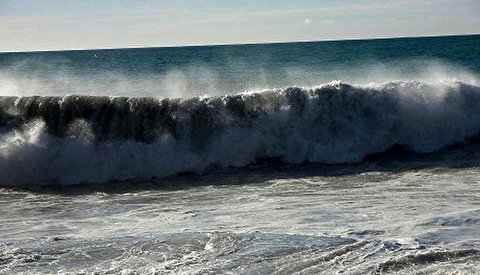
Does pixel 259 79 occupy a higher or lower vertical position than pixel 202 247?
higher

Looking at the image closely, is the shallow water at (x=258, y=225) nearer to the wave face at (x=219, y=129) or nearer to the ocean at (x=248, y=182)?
the ocean at (x=248, y=182)

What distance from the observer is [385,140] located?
53.3ft

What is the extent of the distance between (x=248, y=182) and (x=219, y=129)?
311 centimetres

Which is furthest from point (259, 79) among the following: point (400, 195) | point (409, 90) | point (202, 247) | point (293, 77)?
point (202, 247)

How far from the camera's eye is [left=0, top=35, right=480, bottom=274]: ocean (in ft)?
26.0

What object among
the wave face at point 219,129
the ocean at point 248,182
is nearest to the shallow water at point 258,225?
the ocean at point 248,182

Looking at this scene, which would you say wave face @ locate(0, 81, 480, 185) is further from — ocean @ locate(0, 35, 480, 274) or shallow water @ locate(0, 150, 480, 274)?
shallow water @ locate(0, 150, 480, 274)

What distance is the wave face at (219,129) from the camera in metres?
15.1

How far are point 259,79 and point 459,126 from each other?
19.3 metres

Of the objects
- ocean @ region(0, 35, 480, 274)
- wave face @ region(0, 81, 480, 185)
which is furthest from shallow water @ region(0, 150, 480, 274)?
wave face @ region(0, 81, 480, 185)

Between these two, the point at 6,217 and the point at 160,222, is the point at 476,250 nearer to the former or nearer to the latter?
the point at 160,222

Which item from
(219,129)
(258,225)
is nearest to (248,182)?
(219,129)

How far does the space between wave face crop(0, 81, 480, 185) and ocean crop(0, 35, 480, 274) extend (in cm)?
4

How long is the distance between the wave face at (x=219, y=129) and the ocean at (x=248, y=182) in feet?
0.13
